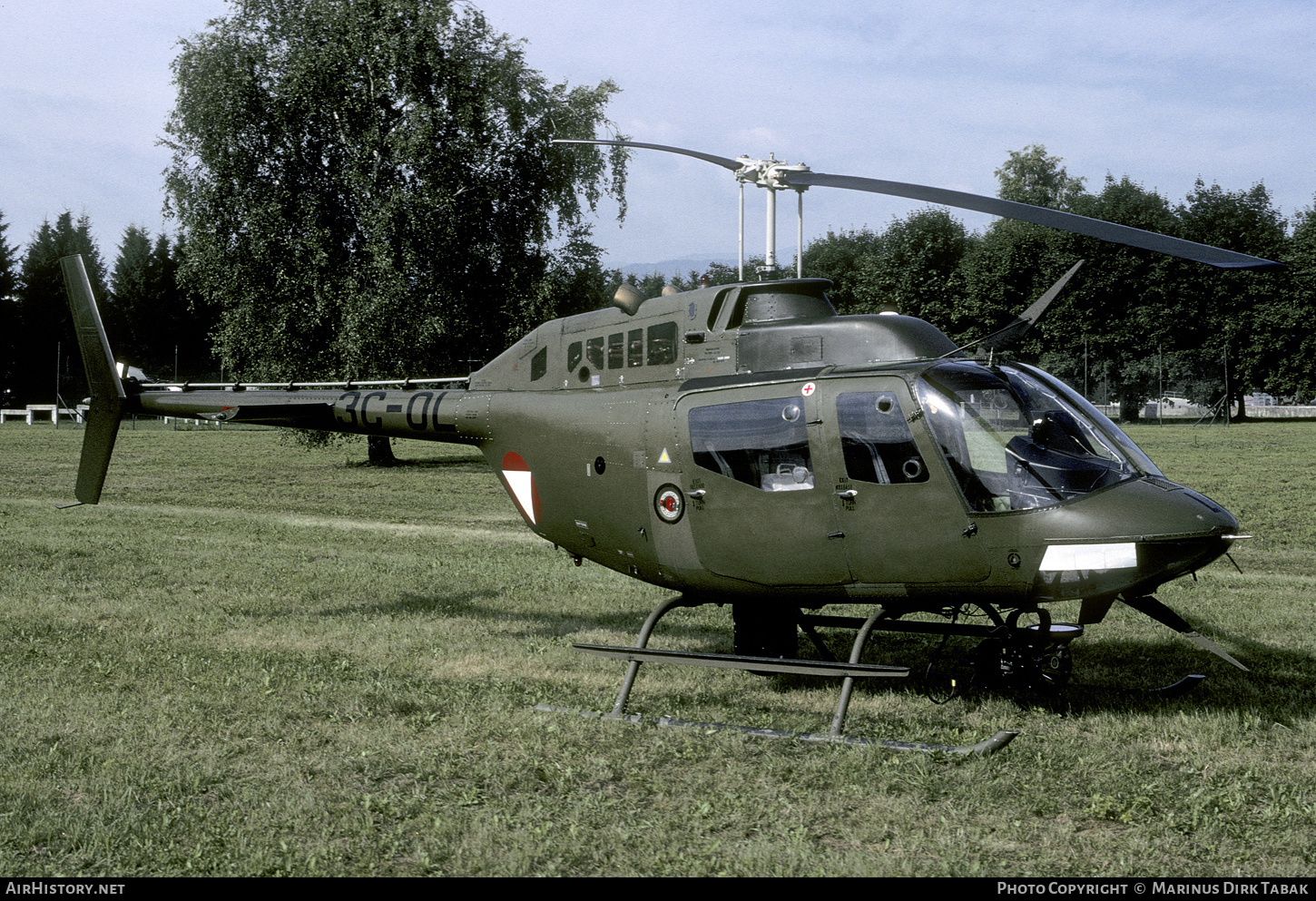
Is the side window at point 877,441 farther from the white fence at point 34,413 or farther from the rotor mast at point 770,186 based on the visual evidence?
the white fence at point 34,413

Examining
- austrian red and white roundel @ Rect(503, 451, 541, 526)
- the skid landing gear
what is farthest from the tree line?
the skid landing gear

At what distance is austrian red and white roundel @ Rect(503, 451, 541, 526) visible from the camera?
9.09 m

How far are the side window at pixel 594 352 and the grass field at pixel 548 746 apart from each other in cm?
266

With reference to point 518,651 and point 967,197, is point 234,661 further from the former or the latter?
point 967,197

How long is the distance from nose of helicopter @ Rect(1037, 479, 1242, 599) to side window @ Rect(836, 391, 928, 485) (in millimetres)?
985

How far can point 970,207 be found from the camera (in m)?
7.30

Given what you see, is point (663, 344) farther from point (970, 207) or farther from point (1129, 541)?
point (1129, 541)

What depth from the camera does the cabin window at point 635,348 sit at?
834cm

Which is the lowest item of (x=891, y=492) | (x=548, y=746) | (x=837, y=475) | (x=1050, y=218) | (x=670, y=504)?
(x=548, y=746)

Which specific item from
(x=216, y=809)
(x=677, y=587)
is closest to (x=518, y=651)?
(x=677, y=587)

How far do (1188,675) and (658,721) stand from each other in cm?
433

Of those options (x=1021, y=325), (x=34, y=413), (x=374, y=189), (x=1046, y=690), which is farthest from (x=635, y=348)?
(x=34, y=413)

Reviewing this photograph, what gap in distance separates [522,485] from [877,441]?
3528mm

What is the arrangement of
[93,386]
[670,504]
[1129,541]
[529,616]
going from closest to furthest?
[1129,541], [670,504], [529,616], [93,386]
